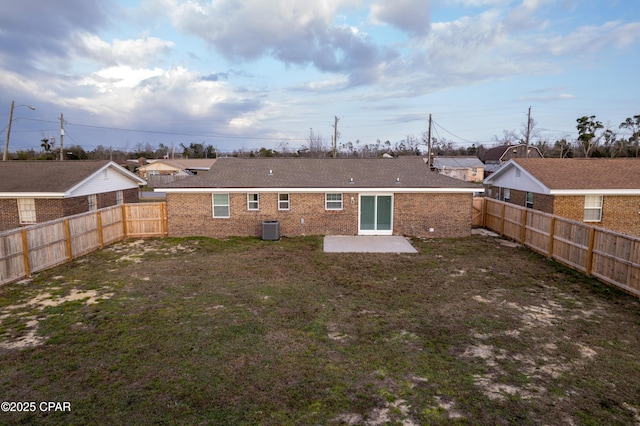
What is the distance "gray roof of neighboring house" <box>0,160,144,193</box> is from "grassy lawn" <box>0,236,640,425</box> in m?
9.09

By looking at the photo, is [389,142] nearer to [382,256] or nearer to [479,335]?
[382,256]

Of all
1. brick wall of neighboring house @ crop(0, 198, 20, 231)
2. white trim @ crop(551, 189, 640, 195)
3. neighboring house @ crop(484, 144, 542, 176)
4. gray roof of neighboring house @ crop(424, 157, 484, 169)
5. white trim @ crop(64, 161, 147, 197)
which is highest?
neighboring house @ crop(484, 144, 542, 176)

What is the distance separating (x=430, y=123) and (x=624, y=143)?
49.0 metres

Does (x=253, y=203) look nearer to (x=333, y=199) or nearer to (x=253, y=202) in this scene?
(x=253, y=202)

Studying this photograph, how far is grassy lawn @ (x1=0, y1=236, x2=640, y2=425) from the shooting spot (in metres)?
5.31

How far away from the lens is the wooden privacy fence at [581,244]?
33.6ft

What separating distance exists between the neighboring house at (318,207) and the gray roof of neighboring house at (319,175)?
69 millimetres

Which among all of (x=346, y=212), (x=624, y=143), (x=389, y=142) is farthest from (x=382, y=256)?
(x=389, y=142)

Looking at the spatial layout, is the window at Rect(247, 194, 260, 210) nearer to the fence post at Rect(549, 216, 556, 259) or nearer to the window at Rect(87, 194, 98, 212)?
the window at Rect(87, 194, 98, 212)

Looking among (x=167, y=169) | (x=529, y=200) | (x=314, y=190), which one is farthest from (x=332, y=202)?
(x=167, y=169)

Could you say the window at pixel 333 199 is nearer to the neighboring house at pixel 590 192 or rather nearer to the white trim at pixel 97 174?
the neighboring house at pixel 590 192

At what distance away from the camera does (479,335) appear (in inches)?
306

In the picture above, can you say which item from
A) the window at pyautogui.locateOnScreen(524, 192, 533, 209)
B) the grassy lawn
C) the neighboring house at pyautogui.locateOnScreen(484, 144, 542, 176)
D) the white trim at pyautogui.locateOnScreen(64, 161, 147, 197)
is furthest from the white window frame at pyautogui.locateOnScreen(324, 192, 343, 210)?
the neighboring house at pyautogui.locateOnScreen(484, 144, 542, 176)

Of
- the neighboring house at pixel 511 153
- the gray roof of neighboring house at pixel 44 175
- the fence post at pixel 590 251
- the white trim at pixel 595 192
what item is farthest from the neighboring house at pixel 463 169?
the gray roof of neighboring house at pixel 44 175
